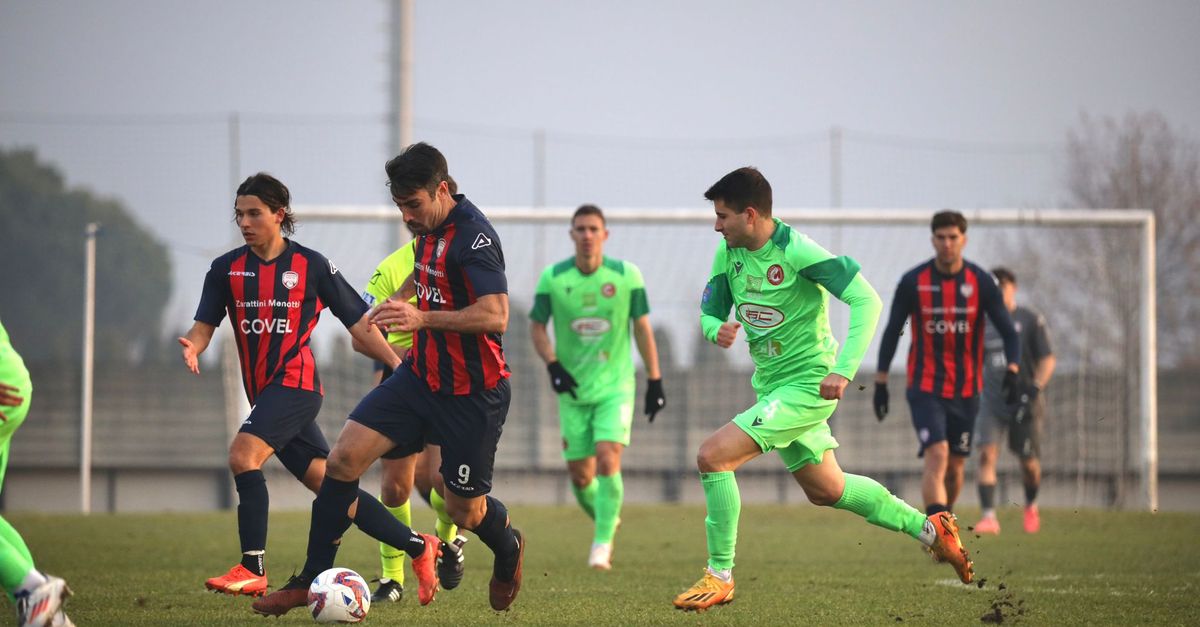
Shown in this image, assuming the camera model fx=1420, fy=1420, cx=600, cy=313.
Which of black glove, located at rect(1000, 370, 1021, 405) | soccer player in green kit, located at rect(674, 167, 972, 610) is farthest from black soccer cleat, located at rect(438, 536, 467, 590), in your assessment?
black glove, located at rect(1000, 370, 1021, 405)

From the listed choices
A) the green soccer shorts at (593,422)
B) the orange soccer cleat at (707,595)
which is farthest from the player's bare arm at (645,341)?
the orange soccer cleat at (707,595)

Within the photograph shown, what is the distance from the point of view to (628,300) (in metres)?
10.4

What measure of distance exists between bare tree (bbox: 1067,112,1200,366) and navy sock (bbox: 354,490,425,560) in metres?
14.1

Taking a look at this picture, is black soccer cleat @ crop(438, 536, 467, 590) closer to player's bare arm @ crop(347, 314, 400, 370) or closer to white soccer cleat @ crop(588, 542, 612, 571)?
player's bare arm @ crop(347, 314, 400, 370)

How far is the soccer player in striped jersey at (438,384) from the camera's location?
6051 mm

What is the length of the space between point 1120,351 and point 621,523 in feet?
20.3

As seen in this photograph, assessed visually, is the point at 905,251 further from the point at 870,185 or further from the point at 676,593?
the point at 676,593

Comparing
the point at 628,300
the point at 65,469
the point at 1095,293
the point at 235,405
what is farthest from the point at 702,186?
the point at 65,469

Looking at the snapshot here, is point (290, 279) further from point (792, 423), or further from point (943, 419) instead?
point (943, 419)

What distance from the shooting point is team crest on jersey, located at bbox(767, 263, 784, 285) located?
269 inches

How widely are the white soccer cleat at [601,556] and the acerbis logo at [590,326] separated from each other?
160 centimetres

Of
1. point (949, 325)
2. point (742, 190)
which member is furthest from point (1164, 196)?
point (742, 190)

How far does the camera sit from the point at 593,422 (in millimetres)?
10297

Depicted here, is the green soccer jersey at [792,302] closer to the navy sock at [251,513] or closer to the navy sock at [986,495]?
the navy sock at [251,513]
